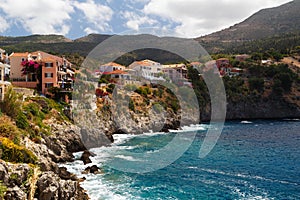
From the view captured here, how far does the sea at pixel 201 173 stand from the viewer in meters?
21.0

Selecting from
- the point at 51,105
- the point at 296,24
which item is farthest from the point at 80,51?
the point at 296,24

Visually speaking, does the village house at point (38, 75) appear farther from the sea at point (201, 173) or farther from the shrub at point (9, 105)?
the shrub at point (9, 105)

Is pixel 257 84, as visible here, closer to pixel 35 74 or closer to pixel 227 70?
pixel 227 70

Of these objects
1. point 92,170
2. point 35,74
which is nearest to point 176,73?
point 35,74

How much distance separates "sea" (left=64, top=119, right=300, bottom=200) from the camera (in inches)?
828

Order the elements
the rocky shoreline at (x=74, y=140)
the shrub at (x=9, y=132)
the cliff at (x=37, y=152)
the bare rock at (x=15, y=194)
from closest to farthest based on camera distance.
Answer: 1. the bare rock at (x=15, y=194)
2. the cliff at (x=37, y=152)
3. the rocky shoreline at (x=74, y=140)
4. the shrub at (x=9, y=132)

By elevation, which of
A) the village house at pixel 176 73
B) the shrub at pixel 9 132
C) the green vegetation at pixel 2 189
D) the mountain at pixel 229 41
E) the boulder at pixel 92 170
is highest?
the mountain at pixel 229 41

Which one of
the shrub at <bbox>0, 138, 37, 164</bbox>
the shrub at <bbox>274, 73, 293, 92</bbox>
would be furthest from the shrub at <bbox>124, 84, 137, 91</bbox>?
the shrub at <bbox>274, 73, 293, 92</bbox>

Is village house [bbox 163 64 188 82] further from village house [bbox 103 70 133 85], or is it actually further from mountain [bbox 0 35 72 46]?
mountain [bbox 0 35 72 46]

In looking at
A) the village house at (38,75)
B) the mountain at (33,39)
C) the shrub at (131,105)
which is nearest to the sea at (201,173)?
the shrub at (131,105)

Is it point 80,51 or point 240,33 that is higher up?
point 240,33

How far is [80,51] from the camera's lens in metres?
110

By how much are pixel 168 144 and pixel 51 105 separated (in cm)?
1712

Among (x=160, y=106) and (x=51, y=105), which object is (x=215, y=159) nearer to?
(x=51, y=105)
